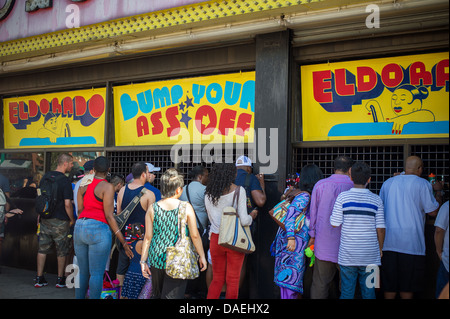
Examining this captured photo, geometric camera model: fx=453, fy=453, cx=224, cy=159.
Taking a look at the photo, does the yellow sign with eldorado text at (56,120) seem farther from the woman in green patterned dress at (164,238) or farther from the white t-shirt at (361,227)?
the white t-shirt at (361,227)

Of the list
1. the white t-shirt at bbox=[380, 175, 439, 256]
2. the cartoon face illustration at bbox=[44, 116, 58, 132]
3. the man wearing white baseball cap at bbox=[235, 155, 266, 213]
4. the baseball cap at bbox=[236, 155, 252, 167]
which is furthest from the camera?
the cartoon face illustration at bbox=[44, 116, 58, 132]

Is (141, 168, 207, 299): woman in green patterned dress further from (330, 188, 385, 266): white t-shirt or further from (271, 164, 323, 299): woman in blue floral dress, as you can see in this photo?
(330, 188, 385, 266): white t-shirt

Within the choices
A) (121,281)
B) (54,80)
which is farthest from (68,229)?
(54,80)

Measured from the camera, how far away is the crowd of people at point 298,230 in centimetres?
468

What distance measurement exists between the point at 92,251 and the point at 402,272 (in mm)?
3524

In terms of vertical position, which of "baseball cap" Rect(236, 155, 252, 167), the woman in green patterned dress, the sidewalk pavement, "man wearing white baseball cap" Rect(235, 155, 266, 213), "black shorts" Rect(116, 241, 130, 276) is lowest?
the sidewalk pavement

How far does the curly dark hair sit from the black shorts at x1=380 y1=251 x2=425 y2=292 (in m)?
1.90

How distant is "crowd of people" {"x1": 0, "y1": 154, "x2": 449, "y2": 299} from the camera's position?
15.4 ft

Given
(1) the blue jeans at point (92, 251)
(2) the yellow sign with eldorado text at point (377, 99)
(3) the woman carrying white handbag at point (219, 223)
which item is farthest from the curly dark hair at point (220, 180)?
(2) the yellow sign with eldorado text at point (377, 99)

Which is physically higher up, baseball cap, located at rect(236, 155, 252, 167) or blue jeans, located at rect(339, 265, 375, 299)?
baseball cap, located at rect(236, 155, 252, 167)

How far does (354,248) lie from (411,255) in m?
0.71

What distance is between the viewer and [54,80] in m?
8.42

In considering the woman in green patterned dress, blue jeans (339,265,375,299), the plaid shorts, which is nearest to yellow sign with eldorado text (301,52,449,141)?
blue jeans (339,265,375,299)

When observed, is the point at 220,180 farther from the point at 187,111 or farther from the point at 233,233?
the point at 187,111
